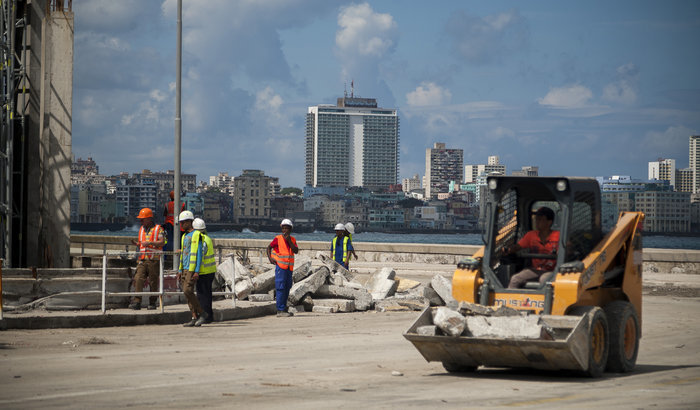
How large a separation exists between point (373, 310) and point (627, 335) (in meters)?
9.49

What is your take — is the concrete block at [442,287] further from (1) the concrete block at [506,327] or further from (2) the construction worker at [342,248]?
(1) the concrete block at [506,327]

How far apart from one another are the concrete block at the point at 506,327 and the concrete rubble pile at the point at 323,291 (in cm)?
882

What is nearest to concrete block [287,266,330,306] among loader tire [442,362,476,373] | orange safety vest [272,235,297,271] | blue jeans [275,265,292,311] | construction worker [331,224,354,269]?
blue jeans [275,265,292,311]

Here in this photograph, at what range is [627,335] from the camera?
36.5 ft

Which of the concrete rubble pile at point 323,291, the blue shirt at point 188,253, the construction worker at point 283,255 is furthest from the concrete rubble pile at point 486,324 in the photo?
the concrete rubble pile at point 323,291

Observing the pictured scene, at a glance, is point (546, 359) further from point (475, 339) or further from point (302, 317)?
point (302, 317)

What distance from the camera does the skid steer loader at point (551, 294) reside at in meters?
9.99

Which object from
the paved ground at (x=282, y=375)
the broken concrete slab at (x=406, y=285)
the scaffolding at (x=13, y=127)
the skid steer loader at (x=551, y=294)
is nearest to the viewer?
the paved ground at (x=282, y=375)

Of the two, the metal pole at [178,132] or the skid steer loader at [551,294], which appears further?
the metal pole at [178,132]

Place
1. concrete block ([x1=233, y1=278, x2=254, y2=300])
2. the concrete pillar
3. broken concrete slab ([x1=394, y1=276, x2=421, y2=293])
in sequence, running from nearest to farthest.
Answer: concrete block ([x1=233, y1=278, x2=254, y2=300])
the concrete pillar
broken concrete slab ([x1=394, y1=276, x2=421, y2=293])

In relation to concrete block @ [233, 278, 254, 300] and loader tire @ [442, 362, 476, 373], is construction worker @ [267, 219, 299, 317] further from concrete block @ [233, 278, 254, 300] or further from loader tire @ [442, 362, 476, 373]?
loader tire @ [442, 362, 476, 373]

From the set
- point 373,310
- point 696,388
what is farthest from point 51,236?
point 696,388

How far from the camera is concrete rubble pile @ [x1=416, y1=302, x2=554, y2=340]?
32.3 feet

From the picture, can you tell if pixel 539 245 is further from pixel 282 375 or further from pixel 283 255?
pixel 283 255
